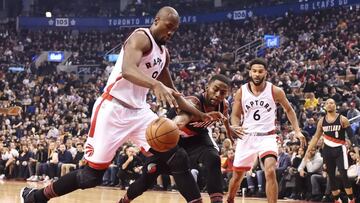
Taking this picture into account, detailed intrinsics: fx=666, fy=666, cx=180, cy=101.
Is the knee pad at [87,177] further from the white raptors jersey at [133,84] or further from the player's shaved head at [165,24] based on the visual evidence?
the player's shaved head at [165,24]

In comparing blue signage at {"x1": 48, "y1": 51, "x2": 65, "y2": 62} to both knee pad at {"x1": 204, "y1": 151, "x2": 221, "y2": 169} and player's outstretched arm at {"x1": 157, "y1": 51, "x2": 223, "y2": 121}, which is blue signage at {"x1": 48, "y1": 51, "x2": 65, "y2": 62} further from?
player's outstretched arm at {"x1": 157, "y1": 51, "x2": 223, "y2": 121}

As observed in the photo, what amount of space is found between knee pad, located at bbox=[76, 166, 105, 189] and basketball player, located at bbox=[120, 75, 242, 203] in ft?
3.01

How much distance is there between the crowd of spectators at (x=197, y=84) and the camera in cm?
1427

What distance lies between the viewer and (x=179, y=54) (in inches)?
1324

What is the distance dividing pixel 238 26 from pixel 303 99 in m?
16.8

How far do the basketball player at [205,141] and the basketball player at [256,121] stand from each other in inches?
30.1

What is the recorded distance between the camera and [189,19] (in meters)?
36.5

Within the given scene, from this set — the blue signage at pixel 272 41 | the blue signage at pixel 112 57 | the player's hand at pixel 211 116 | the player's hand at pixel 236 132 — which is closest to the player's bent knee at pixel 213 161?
the player's hand at pixel 236 132

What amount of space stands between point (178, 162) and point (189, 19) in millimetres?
30893

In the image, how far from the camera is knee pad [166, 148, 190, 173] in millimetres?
6059

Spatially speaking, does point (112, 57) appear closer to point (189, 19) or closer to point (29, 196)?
point (189, 19)

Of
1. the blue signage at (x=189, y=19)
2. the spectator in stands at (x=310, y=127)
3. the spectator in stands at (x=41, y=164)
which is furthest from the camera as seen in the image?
the blue signage at (x=189, y=19)

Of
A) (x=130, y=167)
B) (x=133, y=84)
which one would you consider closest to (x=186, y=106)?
(x=133, y=84)

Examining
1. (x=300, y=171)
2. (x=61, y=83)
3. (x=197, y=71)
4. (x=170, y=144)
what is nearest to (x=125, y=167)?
(x=300, y=171)
